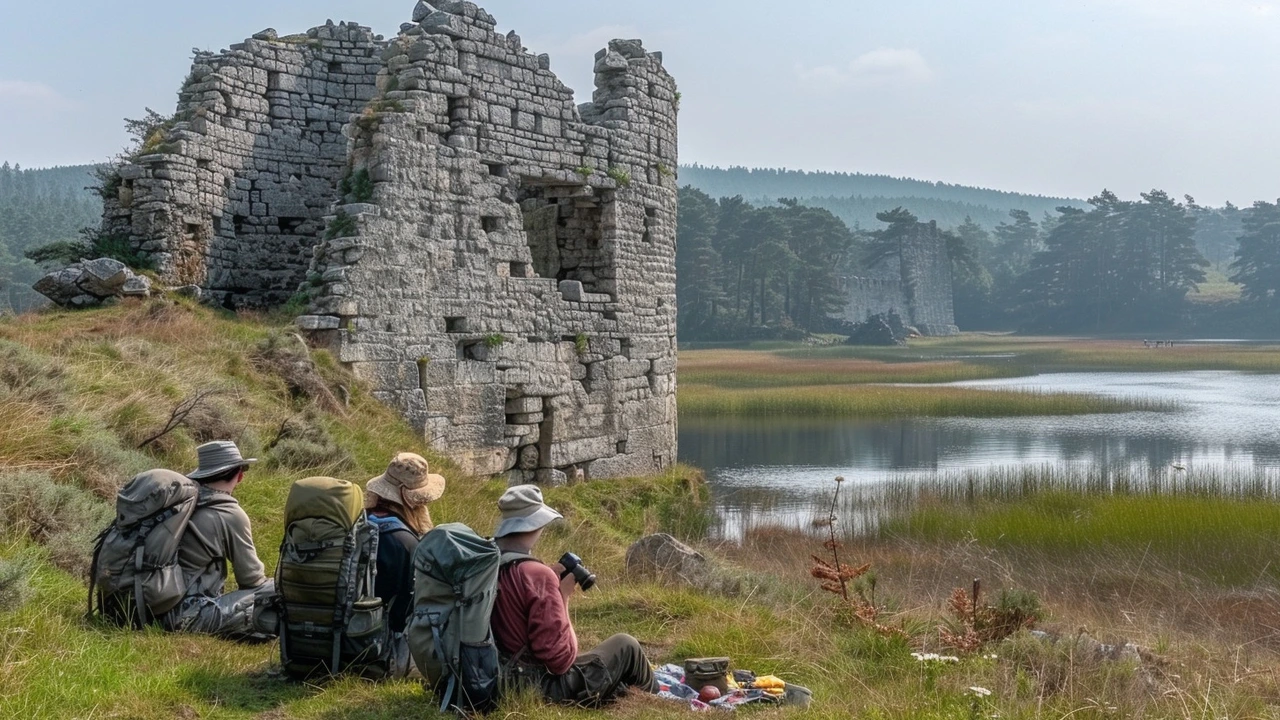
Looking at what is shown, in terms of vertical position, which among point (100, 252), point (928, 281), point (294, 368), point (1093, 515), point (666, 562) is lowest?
point (1093, 515)

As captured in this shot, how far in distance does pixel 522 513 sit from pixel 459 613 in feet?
1.65

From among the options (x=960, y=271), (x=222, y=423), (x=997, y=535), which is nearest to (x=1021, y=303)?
(x=960, y=271)

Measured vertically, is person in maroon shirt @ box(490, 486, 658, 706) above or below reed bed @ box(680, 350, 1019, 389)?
above

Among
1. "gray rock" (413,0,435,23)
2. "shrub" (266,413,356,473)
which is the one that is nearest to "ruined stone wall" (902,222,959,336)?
"gray rock" (413,0,435,23)

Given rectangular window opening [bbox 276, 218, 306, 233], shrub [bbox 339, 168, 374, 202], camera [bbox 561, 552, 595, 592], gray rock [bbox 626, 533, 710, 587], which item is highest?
shrub [bbox 339, 168, 374, 202]

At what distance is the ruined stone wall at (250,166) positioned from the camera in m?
12.4

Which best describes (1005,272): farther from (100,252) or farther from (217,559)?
(217,559)

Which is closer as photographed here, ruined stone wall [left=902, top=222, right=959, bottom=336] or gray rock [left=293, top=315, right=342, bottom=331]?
gray rock [left=293, top=315, right=342, bottom=331]

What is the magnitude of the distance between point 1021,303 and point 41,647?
8610 centimetres

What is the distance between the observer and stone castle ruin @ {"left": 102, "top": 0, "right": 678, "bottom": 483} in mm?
11789

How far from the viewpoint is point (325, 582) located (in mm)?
5371

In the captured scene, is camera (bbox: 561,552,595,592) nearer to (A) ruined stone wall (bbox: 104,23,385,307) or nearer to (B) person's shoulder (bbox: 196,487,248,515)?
(B) person's shoulder (bbox: 196,487,248,515)

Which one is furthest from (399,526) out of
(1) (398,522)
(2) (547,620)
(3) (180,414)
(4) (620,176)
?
(4) (620,176)

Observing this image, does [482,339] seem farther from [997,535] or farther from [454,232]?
[997,535]
